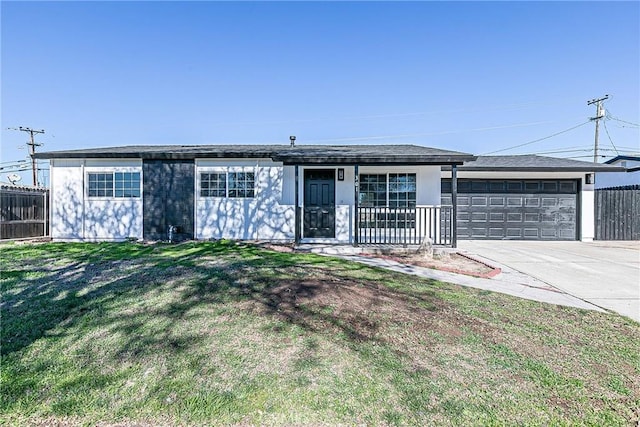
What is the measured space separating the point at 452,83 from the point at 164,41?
13508 millimetres

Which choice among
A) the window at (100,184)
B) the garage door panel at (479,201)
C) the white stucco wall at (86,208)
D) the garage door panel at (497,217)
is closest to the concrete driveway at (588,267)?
the garage door panel at (497,217)

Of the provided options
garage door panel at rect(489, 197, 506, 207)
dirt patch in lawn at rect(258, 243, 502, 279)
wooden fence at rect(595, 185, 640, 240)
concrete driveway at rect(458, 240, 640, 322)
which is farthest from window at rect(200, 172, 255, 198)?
wooden fence at rect(595, 185, 640, 240)

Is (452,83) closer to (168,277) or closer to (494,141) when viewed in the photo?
(168,277)

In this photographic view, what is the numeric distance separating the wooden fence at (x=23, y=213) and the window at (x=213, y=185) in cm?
604

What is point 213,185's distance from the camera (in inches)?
400

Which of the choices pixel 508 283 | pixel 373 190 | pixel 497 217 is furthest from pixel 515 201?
pixel 508 283

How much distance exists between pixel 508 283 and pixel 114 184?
11304 mm

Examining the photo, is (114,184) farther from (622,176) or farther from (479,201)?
(622,176)

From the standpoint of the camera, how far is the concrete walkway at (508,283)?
4.58 meters

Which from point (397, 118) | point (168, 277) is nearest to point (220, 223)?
point (168, 277)

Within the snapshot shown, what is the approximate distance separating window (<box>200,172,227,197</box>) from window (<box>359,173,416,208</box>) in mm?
4496

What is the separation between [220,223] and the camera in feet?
33.0

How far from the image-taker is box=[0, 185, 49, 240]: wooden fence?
10.0 m

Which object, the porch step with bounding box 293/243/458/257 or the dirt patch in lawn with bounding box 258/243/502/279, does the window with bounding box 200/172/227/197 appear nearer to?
the dirt patch in lawn with bounding box 258/243/502/279
